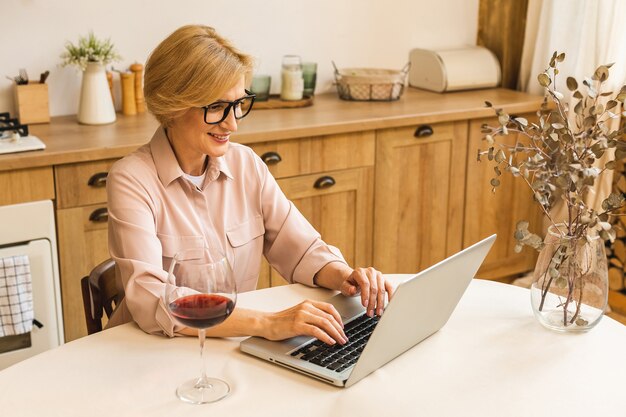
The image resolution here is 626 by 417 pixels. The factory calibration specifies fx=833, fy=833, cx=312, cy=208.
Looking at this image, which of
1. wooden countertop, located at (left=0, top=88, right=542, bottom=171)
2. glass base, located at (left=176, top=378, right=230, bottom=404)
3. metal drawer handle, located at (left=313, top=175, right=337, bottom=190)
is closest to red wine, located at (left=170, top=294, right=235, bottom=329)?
glass base, located at (left=176, top=378, right=230, bottom=404)

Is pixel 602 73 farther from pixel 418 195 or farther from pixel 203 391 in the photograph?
pixel 418 195

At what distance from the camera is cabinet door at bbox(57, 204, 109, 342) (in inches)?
109

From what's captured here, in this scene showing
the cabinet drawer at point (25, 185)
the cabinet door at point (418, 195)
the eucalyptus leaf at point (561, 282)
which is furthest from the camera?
the cabinet door at point (418, 195)

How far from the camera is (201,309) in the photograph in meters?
1.35

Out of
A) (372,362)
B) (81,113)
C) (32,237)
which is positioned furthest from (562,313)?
(81,113)

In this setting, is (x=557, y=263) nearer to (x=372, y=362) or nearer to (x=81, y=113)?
(x=372, y=362)

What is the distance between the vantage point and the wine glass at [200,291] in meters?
1.35

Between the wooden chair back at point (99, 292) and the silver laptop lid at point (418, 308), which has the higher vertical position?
the silver laptop lid at point (418, 308)

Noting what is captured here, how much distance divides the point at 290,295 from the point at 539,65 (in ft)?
8.32

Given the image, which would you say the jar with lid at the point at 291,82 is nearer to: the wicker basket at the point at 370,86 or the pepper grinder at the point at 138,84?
the wicker basket at the point at 370,86

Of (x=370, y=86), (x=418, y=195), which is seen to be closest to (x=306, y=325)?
(x=418, y=195)

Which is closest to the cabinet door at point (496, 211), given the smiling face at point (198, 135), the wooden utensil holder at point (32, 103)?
the wooden utensil holder at point (32, 103)

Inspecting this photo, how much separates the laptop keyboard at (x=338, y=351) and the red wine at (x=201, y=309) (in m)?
0.23

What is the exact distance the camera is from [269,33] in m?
3.66
